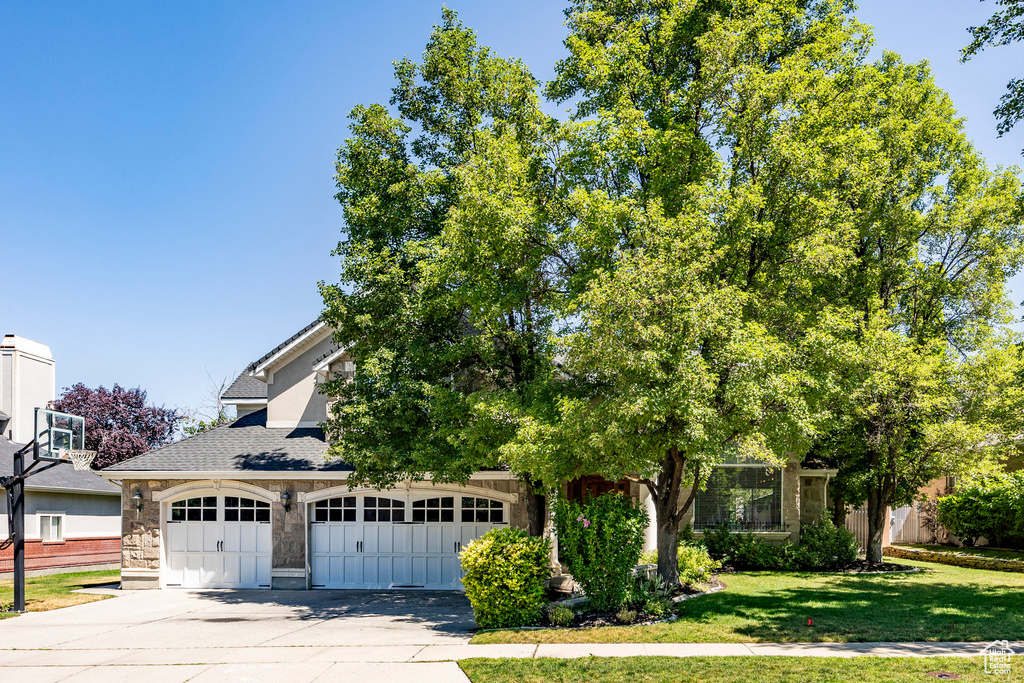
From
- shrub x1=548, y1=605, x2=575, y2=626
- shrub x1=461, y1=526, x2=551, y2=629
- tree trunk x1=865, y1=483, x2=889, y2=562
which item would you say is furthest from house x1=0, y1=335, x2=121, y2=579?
tree trunk x1=865, y1=483, x2=889, y2=562

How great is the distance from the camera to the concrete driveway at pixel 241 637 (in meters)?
10.0

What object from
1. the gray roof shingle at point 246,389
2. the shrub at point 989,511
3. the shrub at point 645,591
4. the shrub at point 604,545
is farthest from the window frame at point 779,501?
the gray roof shingle at point 246,389

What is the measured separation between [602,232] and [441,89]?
6613mm

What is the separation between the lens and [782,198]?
44.4ft

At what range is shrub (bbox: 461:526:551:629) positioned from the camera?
12.5 m

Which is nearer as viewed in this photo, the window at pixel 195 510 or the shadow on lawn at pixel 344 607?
the shadow on lawn at pixel 344 607

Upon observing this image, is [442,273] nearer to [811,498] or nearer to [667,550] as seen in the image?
[667,550]

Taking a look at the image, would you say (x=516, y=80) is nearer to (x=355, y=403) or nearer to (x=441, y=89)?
(x=441, y=89)

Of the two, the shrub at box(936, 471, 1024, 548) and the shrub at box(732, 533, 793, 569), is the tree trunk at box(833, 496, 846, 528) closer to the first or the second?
the shrub at box(936, 471, 1024, 548)

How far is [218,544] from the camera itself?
1909cm

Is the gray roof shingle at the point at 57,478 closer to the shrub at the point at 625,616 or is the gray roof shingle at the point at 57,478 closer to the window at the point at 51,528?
the window at the point at 51,528

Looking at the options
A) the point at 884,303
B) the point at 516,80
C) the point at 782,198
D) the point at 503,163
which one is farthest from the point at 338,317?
the point at 884,303

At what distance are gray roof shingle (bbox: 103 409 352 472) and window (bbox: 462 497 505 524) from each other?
10.4 feet

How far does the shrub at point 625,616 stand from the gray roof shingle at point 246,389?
15286 mm
